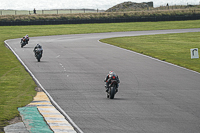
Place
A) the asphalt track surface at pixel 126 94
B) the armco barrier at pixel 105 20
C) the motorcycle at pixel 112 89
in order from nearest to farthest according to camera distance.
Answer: the asphalt track surface at pixel 126 94
the motorcycle at pixel 112 89
the armco barrier at pixel 105 20

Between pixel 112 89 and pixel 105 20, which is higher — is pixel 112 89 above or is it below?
below

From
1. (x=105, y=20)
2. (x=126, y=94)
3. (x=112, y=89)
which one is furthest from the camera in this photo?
(x=105, y=20)

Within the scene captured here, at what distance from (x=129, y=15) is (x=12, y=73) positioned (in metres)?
62.8

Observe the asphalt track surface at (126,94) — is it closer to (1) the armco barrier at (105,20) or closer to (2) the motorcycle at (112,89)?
(2) the motorcycle at (112,89)

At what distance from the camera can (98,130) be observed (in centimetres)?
1068

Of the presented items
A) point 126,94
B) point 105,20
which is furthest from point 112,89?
point 105,20

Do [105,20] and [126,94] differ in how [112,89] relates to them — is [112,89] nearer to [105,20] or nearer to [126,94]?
[126,94]

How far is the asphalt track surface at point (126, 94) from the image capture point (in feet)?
37.3

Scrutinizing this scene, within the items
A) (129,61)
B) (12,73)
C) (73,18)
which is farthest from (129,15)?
(12,73)

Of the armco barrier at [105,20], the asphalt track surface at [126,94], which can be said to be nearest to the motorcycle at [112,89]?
the asphalt track surface at [126,94]

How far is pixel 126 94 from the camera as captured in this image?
1586 centimetres

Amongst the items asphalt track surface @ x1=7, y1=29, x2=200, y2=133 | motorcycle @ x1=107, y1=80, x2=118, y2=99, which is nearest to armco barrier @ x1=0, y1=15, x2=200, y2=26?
asphalt track surface @ x1=7, y1=29, x2=200, y2=133

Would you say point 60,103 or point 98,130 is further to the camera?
point 60,103

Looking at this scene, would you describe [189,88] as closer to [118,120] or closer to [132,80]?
[132,80]
